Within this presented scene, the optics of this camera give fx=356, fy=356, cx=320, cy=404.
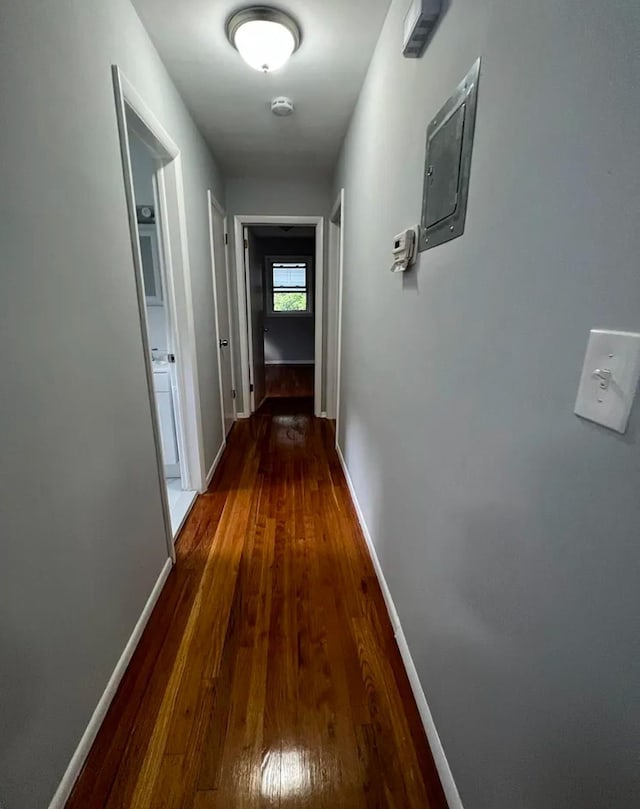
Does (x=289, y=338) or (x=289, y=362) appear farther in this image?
(x=289, y=362)

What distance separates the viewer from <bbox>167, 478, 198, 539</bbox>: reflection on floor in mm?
2068

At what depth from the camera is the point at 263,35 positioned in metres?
1.49

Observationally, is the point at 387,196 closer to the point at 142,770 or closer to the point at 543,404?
the point at 543,404

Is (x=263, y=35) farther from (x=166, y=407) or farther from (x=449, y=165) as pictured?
(x=166, y=407)

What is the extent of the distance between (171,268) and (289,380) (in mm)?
4019

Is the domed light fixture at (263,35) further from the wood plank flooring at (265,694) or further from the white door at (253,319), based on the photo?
the wood plank flooring at (265,694)

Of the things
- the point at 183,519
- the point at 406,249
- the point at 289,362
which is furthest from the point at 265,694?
the point at 289,362

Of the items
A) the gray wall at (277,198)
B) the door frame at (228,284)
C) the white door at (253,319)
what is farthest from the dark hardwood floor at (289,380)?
the gray wall at (277,198)

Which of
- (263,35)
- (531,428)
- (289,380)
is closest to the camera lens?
(531,428)

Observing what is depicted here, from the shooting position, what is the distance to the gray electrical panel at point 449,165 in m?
0.81

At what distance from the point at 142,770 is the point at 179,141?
8.85 ft

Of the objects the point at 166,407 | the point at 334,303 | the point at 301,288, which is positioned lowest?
the point at 166,407

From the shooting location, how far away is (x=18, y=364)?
793 millimetres

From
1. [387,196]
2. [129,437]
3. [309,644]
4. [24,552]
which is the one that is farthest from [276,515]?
[387,196]
